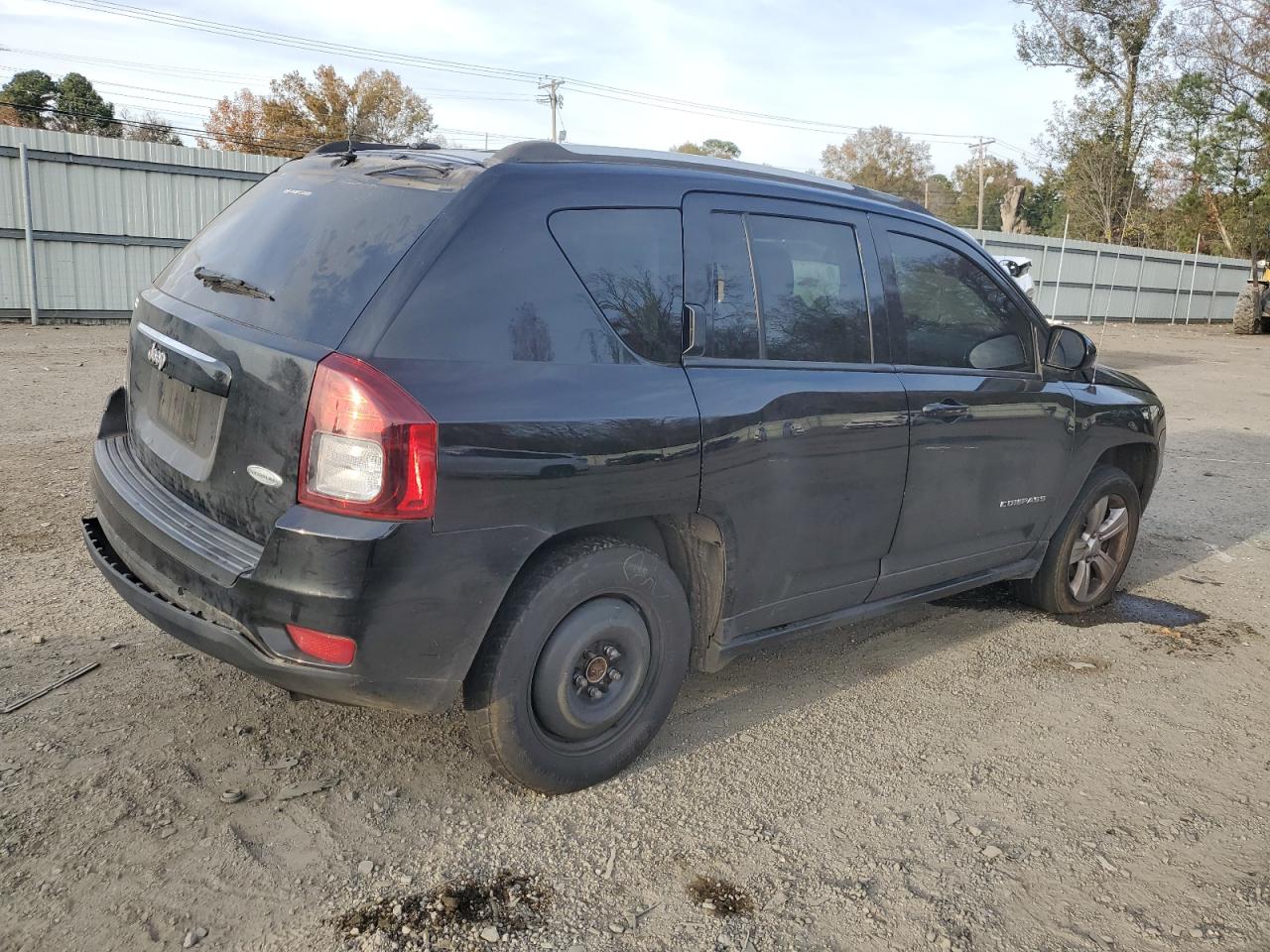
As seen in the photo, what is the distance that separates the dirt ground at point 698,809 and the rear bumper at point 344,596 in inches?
19.3

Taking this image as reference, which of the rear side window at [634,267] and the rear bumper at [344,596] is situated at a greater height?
the rear side window at [634,267]

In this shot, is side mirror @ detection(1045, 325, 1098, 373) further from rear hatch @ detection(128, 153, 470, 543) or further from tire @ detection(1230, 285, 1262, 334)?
tire @ detection(1230, 285, 1262, 334)

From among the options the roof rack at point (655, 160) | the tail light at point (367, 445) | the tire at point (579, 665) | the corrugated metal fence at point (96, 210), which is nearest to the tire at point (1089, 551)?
the roof rack at point (655, 160)

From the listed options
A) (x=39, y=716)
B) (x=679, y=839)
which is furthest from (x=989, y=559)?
(x=39, y=716)

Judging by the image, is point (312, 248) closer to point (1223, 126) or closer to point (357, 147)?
point (357, 147)

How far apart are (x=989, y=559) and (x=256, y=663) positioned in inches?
120

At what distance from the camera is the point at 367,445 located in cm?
260

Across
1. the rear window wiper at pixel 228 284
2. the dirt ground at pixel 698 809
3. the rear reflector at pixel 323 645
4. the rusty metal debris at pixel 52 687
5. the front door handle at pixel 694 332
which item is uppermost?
the rear window wiper at pixel 228 284

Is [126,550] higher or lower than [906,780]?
higher

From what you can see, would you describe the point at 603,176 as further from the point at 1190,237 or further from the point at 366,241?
the point at 1190,237

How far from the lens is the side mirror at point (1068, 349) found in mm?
4559

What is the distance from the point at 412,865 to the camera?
2814 millimetres

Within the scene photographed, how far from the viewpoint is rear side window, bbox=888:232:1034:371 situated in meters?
4.01

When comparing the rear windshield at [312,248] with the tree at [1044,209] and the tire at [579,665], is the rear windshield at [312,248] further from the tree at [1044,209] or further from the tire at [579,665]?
the tree at [1044,209]
